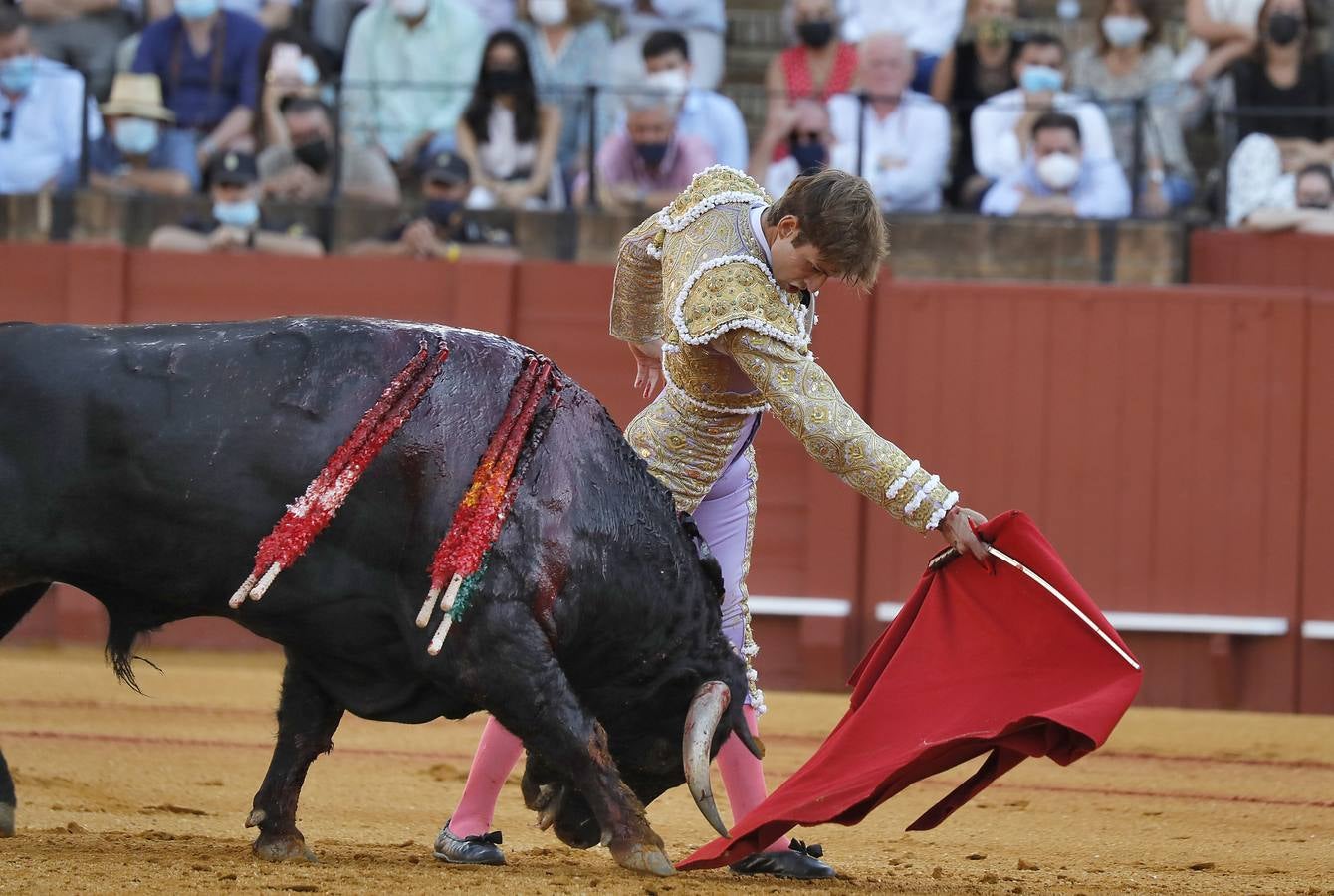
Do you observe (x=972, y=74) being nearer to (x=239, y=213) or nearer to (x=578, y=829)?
(x=239, y=213)

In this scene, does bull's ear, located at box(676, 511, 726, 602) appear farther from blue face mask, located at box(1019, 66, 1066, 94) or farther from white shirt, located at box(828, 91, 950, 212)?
blue face mask, located at box(1019, 66, 1066, 94)

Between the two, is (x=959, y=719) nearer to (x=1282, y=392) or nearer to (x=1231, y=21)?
(x=1282, y=392)

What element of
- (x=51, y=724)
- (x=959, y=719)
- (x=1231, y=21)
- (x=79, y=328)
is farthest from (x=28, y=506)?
(x=1231, y=21)

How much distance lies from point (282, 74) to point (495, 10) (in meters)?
1.05

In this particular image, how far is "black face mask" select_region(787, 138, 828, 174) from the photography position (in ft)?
27.3

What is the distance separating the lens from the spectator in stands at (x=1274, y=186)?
821 centimetres

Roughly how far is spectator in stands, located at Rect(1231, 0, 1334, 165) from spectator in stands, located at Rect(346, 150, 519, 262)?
318cm

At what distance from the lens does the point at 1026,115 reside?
8352 millimetres

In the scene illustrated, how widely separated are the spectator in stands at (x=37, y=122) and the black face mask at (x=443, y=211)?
1665mm

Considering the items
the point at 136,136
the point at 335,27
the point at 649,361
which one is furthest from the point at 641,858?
the point at 335,27

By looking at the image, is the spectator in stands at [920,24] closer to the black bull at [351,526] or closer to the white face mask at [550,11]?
the white face mask at [550,11]

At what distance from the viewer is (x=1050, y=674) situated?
367cm

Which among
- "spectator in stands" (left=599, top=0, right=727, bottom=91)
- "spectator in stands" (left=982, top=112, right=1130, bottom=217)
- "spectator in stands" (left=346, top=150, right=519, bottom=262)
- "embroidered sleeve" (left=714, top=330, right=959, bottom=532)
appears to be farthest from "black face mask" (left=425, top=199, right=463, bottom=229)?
"embroidered sleeve" (left=714, top=330, right=959, bottom=532)

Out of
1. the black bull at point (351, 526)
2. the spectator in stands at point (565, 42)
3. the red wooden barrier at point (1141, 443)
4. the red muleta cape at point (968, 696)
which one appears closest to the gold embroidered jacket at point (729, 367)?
the black bull at point (351, 526)
